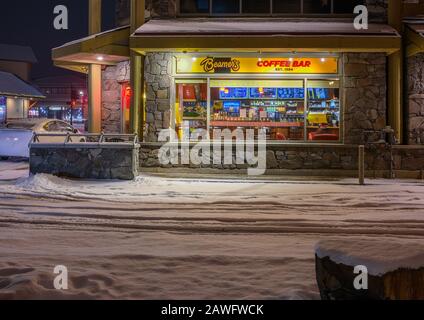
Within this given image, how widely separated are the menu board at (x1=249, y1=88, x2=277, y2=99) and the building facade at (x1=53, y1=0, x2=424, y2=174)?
0.03m

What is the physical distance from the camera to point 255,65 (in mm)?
16828

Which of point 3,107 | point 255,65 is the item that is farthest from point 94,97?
point 3,107

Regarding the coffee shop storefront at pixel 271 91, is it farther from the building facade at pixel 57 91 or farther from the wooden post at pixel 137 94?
the building facade at pixel 57 91

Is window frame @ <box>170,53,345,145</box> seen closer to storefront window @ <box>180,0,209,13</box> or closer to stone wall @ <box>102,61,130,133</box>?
storefront window @ <box>180,0,209,13</box>

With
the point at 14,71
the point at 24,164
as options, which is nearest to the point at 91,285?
the point at 24,164

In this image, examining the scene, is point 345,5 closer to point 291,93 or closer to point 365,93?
point 365,93

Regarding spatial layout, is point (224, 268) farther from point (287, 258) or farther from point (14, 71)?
point (14, 71)

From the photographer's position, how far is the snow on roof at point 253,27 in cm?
1576

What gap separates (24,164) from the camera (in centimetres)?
2052

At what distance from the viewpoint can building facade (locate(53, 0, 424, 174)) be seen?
15773mm

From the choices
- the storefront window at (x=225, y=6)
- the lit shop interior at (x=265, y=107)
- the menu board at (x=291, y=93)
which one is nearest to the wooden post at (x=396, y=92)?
the lit shop interior at (x=265, y=107)

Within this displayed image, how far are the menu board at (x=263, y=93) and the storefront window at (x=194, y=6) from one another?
10.6 feet

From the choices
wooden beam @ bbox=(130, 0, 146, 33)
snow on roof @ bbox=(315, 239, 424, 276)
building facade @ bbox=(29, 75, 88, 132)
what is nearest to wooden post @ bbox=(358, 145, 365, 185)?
wooden beam @ bbox=(130, 0, 146, 33)
